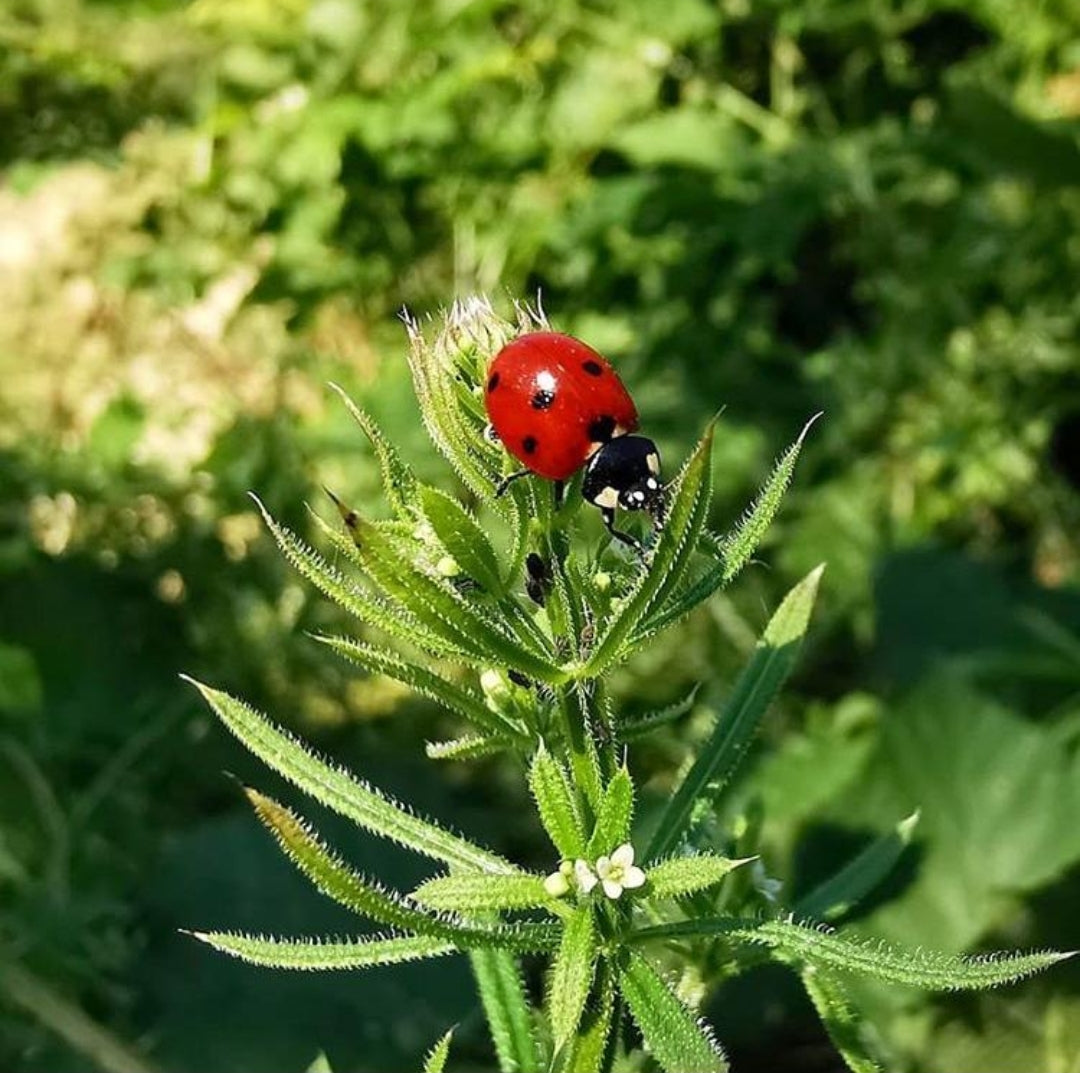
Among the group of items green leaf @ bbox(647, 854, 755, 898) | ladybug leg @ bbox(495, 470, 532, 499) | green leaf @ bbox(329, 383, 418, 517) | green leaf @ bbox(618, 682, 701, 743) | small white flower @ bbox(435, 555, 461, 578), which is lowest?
green leaf @ bbox(647, 854, 755, 898)

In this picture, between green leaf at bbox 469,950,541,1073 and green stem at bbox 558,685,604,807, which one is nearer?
green stem at bbox 558,685,604,807

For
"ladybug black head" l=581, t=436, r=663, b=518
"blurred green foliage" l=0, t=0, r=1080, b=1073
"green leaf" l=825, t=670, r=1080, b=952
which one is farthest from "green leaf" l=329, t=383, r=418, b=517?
"blurred green foliage" l=0, t=0, r=1080, b=1073

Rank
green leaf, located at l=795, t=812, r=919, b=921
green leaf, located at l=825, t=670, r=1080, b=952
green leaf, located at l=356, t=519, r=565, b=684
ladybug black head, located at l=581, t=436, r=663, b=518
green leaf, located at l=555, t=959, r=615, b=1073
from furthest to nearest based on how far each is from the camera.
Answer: green leaf, located at l=825, t=670, r=1080, b=952
green leaf, located at l=795, t=812, r=919, b=921
ladybug black head, located at l=581, t=436, r=663, b=518
green leaf, located at l=555, t=959, r=615, b=1073
green leaf, located at l=356, t=519, r=565, b=684

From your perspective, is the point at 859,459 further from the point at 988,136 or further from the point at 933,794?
the point at 933,794

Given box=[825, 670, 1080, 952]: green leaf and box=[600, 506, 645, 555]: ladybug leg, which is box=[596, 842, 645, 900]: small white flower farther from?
box=[825, 670, 1080, 952]: green leaf

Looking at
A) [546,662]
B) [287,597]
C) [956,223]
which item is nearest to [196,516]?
[287,597]

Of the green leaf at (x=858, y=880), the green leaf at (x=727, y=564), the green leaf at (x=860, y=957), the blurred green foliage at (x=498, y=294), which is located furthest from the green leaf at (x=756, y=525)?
the blurred green foliage at (x=498, y=294)

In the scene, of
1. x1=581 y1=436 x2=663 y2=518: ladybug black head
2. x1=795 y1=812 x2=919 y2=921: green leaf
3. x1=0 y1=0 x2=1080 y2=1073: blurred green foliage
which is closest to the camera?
x1=581 y1=436 x2=663 y2=518: ladybug black head
